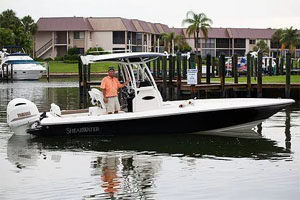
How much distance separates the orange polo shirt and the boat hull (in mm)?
845

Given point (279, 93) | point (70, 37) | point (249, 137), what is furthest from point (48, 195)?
point (70, 37)

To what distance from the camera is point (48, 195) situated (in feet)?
48.2

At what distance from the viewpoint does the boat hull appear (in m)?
22.3

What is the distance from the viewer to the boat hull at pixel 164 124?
73.3 ft

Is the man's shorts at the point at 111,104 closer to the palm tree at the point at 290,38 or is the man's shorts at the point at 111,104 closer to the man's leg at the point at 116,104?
the man's leg at the point at 116,104

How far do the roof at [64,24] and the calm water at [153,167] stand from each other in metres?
83.0

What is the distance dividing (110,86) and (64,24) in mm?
86921

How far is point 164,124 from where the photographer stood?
885 inches

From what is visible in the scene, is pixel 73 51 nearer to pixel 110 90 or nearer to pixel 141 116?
pixel 110 90

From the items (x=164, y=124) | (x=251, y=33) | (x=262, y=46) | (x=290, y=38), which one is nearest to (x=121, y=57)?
(x=164, y=124)

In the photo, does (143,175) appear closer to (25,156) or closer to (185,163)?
(185,163)

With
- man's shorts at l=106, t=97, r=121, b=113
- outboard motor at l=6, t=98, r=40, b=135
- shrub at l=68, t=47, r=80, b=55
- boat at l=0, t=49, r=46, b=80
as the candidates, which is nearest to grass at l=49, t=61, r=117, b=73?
shrub at l=68, t=47, r=80, b=55

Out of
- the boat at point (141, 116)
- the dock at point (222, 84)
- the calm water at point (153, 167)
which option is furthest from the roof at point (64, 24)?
the boat at point (141, 116)

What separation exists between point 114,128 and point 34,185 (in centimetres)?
693
